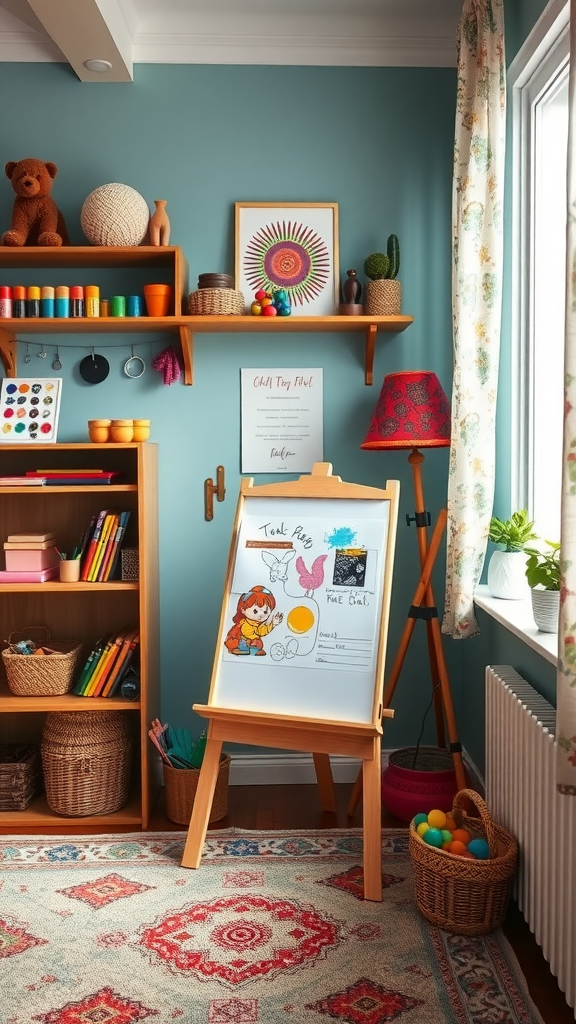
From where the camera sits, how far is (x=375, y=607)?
2584 mm

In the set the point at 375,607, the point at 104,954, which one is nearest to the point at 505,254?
the point at 375,607

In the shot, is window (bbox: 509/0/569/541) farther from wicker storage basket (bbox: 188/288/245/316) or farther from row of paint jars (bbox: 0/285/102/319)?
row of paint jars (bbox: 0/285/102/319)

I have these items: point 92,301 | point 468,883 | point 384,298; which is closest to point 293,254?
point 384,298

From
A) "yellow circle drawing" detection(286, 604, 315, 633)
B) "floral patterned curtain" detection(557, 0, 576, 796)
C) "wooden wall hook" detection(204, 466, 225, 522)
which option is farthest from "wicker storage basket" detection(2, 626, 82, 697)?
"floral patterned curtain" detection(557, 0, 576, 796)

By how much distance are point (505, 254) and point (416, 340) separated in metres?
0.56

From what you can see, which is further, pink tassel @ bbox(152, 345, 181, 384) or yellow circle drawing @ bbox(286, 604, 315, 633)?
pink tassel @ bbox(152, 345, 181, 384)

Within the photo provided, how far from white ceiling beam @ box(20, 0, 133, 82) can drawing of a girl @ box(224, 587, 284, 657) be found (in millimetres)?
1811

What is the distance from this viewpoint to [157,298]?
3020mm

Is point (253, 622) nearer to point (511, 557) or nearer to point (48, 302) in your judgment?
point (511, 557)

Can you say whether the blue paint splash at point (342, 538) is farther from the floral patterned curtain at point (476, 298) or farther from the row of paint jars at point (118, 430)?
the row of paint jars at point (118, 430)

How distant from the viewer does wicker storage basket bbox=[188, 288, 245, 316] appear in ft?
9.79

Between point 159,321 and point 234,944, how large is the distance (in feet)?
6.38

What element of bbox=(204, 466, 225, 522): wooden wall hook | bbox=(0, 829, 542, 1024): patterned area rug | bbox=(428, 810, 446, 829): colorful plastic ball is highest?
bbox=(204, 466, 225, 522): wooden wall hook

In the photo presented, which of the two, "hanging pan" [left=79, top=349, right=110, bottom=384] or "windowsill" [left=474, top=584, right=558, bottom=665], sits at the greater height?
"hanging pan" [left=79, top=349, right=110, bottom=384]
